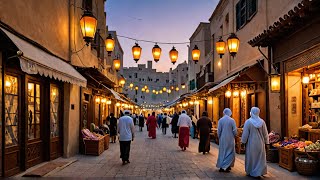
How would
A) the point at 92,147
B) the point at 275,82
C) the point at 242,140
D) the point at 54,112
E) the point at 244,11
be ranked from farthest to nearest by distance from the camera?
the point at 244,11, the point at 92,147, the point at 54,112, the point at 275,82, the point at 242,140

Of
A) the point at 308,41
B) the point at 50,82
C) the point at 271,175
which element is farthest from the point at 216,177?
the point at 50,82

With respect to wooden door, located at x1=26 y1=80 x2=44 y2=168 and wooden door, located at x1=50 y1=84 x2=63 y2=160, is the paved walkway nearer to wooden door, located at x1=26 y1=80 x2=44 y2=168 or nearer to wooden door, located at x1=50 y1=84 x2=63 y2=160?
wooden door, located at x1=50 y1=84 x2=63 y2=160

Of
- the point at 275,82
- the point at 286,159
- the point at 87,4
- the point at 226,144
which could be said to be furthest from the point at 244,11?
the point at 286,159

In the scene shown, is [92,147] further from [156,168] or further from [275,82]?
[275,82]

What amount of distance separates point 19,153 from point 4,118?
1496 mm

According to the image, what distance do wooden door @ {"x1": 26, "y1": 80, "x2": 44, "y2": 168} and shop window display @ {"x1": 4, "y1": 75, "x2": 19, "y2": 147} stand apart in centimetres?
59

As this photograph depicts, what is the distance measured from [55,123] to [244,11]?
428 inches

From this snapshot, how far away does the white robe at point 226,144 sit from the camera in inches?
419

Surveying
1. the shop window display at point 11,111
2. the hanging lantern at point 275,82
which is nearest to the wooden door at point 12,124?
the shop window display at point 11,111

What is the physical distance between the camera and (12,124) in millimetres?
9250

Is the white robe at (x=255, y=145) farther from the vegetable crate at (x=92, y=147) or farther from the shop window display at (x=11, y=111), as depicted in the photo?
the vegetable crate at (x=92, y=147)

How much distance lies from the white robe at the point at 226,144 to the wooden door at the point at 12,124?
5.59 m

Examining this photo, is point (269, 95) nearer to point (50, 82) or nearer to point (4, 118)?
point (50, 82)

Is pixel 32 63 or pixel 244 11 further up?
pixel 244 11
